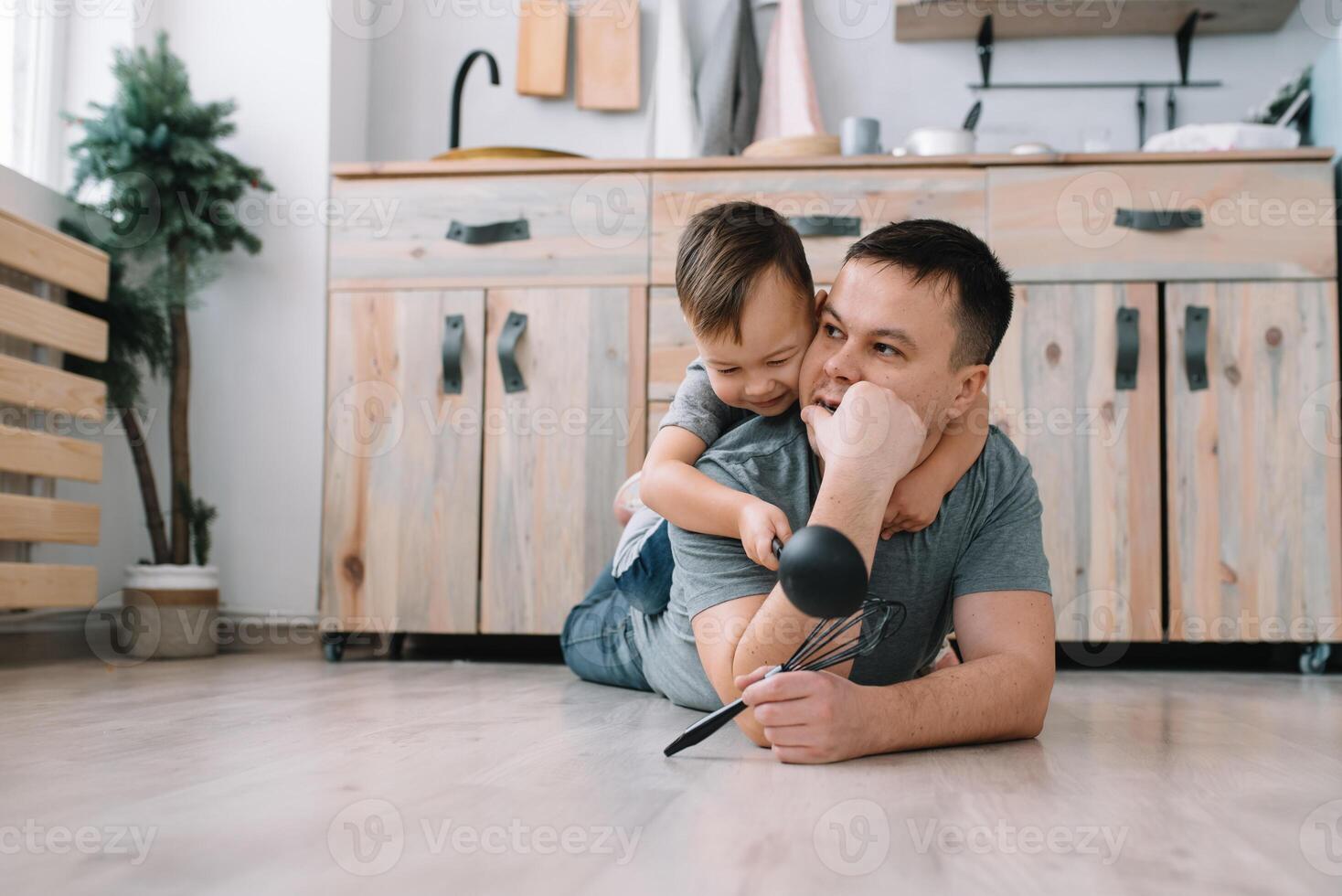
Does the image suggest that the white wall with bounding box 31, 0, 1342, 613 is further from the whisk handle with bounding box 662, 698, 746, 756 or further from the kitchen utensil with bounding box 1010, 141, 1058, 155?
the whisk handle with bounding box 662, 698, 746, 756

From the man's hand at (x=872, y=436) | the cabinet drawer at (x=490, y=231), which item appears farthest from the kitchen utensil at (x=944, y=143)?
the man's hand at (x=872, y=436)

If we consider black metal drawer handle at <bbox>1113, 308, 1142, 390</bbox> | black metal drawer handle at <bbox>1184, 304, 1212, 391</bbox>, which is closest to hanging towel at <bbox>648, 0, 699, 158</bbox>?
black metal drawer handle at <bbox>1113, 308, 1142, 390</bbox>

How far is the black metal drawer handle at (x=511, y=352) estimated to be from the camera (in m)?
2.34

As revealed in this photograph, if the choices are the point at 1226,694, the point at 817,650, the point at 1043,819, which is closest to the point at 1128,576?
the point at 1226,694

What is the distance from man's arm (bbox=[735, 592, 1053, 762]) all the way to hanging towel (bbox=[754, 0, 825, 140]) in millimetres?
1811

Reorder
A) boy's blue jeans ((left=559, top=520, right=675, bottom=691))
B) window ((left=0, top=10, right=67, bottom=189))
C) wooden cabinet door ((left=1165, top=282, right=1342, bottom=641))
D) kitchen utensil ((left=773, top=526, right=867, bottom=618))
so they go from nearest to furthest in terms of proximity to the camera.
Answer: kitchen utensil ((left=773, top=526, right=867, bottom=618)) < boy's blue jeans ((left=559, top=520, right=675, bottom=691)) < wooden cabinet door ((left=1165, top=282, right=1342, bottom=641)) < window ((left=0, top=10, right=67, bottom=189))

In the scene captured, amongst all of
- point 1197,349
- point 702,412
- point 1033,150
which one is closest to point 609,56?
point 1033,150

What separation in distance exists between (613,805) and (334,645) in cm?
160

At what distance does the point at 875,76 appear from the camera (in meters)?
2.90

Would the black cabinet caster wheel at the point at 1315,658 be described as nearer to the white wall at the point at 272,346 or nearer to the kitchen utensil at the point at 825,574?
the kitchen utensil at the point at 825,574

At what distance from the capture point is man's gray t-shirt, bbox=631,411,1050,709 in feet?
3.98

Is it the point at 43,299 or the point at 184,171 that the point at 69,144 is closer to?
the point at 184,171

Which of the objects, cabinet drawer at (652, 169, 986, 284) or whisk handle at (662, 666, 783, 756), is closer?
whisk handle at (662, 666, 783, 756)

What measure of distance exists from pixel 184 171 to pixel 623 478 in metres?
1.18
